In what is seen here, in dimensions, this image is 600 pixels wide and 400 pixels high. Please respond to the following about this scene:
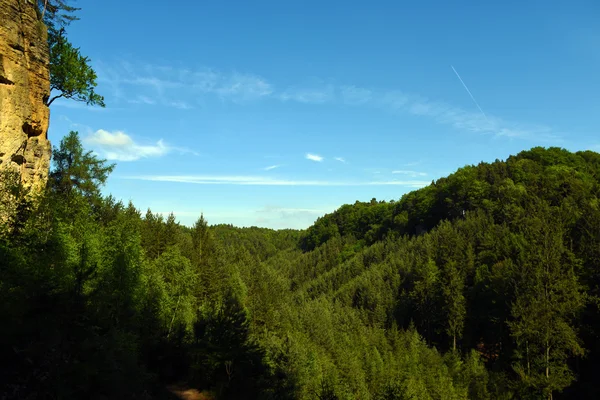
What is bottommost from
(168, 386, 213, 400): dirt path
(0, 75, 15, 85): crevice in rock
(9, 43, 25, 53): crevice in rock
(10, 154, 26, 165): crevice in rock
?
(168, 386, 213, 400): dirt path

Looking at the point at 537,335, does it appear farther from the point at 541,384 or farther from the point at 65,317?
the point at 65,317

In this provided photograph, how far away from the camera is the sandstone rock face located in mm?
20297

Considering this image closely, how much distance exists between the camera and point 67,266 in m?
17.2

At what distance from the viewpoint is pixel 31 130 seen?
23.1 meters

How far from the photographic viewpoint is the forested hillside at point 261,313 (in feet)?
36.6

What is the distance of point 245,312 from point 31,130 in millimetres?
18399

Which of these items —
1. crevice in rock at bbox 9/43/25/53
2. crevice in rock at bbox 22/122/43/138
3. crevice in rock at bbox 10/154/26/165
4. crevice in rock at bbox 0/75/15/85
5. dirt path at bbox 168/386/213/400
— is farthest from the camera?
dirt path at bbox 168/386/213/400

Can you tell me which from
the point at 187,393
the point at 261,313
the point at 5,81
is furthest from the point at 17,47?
the point at 261,313

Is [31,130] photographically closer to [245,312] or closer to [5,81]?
[5,81]

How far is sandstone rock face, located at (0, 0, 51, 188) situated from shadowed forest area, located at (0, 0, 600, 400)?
223 centimetres

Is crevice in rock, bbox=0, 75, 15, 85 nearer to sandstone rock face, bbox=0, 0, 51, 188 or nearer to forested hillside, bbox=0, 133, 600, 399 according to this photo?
sandstone rock face, bbox=0, 0, 51, 188

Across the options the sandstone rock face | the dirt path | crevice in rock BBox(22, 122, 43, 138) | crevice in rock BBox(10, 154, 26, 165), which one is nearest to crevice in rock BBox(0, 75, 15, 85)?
the sandstone rock face

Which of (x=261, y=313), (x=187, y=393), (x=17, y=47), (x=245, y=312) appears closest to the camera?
(x=17, y=47)

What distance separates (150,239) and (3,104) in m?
26.7
